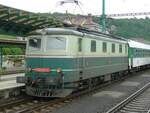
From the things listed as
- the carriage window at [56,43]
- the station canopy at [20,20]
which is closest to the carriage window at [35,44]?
the carriage window at [56,43]

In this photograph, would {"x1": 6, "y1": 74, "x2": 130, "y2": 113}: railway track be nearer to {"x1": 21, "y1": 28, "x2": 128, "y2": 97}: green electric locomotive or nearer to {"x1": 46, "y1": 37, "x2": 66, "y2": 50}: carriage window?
{"x1": 21, "y1": 28, "x2": 128, "y2": 97}: green electric locomotive

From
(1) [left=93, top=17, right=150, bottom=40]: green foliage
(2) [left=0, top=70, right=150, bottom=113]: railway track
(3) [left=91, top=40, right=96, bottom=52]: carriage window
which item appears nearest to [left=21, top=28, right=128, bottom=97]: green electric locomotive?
(2) [left=0, top=70, right=150, bottom=113]: railway track

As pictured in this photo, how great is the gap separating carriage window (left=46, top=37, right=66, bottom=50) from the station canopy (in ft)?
8.29

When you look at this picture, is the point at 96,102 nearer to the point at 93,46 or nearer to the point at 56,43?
the point at 56,43

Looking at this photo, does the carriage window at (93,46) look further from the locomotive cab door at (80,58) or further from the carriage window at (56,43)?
the carriage window at (56,43)

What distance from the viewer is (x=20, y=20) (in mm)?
17188

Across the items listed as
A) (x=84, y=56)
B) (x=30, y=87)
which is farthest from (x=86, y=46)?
(x=30, y=87)

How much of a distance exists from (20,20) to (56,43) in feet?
11.5

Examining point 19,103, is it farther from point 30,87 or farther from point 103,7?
point 103,7

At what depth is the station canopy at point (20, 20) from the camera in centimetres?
1569

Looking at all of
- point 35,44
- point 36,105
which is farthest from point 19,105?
point 35,44

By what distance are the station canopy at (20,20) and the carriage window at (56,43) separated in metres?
2.53

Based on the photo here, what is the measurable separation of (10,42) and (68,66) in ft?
21.7

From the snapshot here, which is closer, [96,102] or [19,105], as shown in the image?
[19,105]
